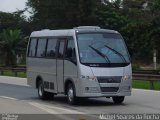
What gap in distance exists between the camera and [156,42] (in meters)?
45.6

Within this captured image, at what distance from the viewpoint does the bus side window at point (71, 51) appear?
66.2 ft

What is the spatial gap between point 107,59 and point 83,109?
2.27m

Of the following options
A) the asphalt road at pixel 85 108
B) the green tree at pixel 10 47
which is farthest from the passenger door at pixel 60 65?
the green tree at pixel 10 47

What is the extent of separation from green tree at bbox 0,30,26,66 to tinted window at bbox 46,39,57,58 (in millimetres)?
38290

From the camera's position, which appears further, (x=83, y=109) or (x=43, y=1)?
(x=43, y=1)

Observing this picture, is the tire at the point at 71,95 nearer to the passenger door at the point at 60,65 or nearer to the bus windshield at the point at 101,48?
the passenger door at the point at 60,65

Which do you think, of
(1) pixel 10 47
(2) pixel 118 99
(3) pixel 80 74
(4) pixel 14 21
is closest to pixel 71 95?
(3) pixel 80 74

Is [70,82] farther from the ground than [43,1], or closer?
closer

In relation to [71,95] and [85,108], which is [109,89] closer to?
[85,108]

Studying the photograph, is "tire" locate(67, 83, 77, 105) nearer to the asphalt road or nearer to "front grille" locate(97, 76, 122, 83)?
the asphalt road

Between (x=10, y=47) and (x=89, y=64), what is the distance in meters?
42.0

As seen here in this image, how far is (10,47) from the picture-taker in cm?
6106

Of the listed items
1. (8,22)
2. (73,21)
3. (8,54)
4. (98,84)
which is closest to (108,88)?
(98,84)

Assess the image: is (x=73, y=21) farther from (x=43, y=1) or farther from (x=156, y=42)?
(x=156, y=42)
